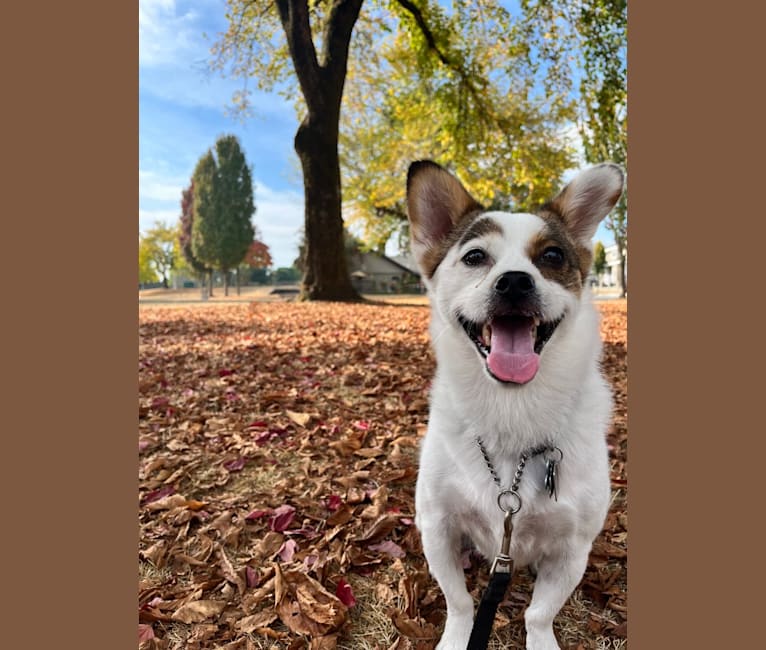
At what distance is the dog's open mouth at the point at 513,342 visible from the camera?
172cm

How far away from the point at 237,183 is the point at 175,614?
831 inches

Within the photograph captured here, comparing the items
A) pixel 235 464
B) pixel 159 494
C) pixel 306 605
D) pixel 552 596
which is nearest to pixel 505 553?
pixel 552 596

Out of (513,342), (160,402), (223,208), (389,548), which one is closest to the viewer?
(513,342)

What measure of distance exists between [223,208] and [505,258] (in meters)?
23.5

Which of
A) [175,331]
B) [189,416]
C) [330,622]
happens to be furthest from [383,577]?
[175,331]

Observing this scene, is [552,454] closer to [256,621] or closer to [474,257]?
[474,257]

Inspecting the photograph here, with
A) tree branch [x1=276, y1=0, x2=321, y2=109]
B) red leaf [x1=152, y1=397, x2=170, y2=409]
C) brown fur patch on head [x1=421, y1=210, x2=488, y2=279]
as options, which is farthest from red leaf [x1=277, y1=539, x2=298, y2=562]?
tree branch [x1=276, y1=0, x2=321, y2=109]

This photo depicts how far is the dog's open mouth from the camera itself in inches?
67.7

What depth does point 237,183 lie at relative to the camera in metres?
20.8

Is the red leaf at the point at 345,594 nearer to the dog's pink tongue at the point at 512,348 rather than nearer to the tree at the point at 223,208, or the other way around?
the dog's pink tongue at the point at 512,348

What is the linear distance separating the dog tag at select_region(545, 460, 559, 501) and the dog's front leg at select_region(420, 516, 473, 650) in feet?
1.37

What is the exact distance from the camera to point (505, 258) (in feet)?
6.11

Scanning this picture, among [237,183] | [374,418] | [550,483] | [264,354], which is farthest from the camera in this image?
[237,183]

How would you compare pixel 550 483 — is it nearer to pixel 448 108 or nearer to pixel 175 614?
pixel 175 614
